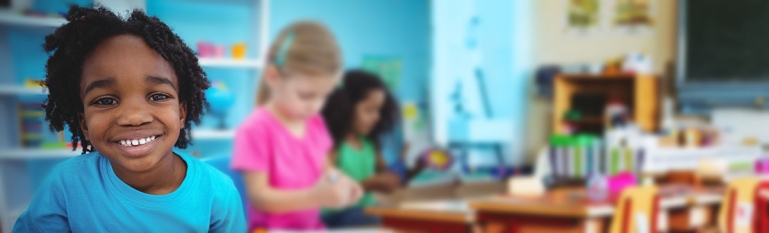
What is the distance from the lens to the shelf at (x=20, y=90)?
0.29m

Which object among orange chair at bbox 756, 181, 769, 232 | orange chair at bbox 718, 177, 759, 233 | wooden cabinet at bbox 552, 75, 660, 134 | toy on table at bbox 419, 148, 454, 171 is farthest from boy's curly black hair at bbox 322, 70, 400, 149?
wooden cabinet at bbox 552, 75, 660, 134

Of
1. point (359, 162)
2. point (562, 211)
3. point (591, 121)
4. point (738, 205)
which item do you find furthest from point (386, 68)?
point (591, 121)

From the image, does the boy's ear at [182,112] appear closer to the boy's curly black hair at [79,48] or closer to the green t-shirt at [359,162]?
the boy's curly black hair at [79,48]

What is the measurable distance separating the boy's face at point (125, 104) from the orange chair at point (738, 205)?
3909mm

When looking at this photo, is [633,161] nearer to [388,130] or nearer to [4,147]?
[388,130]

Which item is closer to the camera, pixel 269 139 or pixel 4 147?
pixel 4 147

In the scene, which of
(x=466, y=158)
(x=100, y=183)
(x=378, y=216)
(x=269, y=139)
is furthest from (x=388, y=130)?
(x=100, y=183)

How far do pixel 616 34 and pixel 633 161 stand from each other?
3.41 ft

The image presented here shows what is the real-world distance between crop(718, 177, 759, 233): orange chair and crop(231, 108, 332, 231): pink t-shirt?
2.56 metres

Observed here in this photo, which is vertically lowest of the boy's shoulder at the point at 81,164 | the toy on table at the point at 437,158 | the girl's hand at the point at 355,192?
the toy on table at the point at 437,158

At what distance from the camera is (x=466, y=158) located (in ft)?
12.6

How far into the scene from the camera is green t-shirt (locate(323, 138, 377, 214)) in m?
2.11

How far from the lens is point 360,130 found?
2.18 m

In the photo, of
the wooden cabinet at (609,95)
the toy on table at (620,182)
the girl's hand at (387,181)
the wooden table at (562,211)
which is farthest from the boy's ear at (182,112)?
the wooden cabinet at (609,95)
